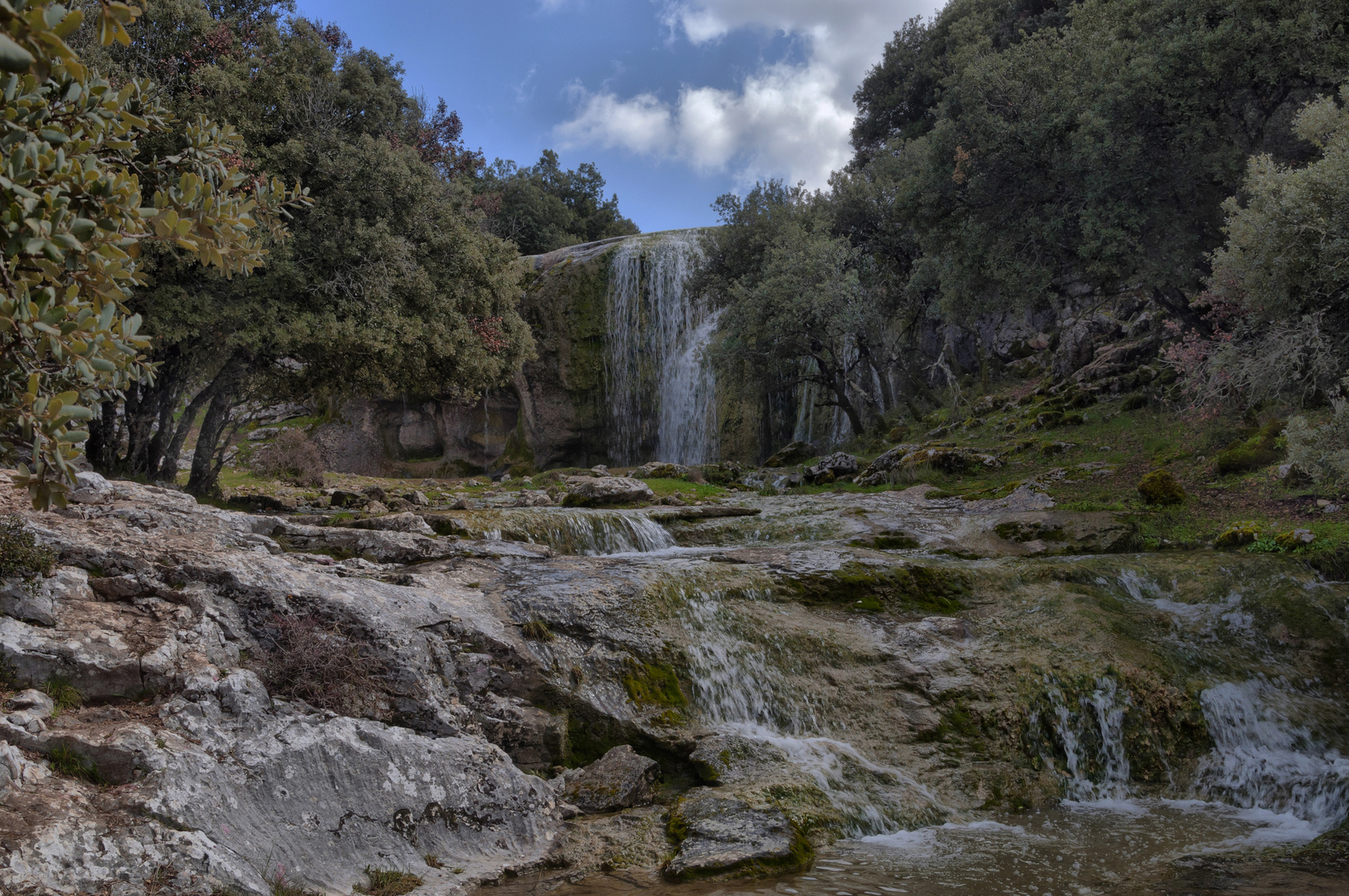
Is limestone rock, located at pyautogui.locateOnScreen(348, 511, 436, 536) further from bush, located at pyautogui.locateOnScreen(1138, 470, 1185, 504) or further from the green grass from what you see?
bush, located at pyautogui.locateOnScreen(1138, 470, 1185, 504)

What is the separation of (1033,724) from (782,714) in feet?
9.29

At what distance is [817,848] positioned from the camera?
6.07 metres

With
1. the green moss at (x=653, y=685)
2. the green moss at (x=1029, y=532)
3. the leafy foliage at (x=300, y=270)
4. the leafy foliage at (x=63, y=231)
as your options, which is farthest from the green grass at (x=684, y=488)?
the leafy foliage at (x=63, y=231)

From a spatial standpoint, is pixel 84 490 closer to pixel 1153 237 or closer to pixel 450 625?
pixel 450 625

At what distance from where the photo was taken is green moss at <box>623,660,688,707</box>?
788 centimetres

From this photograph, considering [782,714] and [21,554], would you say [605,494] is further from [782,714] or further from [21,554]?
[21,554]

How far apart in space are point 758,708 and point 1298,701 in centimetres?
637

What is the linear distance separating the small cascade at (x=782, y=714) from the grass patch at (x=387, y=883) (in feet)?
11.5

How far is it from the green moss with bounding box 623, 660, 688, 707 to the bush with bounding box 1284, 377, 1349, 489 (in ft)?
30.0

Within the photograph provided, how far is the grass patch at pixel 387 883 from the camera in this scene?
4918mm

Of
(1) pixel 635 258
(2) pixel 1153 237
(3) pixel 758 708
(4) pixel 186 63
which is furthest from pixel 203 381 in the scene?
(2) pixel 1153 237

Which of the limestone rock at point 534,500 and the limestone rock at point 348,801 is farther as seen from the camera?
the limestone rock at point 534,500

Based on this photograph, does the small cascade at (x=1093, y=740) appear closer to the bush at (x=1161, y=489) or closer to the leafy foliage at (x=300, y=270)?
the bush at (x=1161, y=489)

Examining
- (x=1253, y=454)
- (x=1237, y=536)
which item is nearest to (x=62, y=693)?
(x=1237, y=536)
